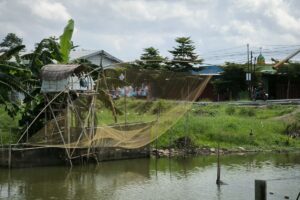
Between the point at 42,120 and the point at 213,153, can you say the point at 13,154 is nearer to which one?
the point at 42,120

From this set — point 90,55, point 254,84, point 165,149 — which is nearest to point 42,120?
point 165,149

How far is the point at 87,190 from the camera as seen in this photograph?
14.4 metres

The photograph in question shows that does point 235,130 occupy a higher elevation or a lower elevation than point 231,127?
lower

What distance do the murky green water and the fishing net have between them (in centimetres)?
99

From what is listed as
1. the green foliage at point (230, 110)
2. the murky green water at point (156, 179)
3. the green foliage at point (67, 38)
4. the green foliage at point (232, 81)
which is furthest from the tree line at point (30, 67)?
the green foliage at point (232, 81)

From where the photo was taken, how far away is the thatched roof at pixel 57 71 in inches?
675

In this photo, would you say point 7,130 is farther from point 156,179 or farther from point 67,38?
point 156,179

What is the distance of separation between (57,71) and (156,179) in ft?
16.1

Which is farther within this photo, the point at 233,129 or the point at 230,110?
the point at 230,110

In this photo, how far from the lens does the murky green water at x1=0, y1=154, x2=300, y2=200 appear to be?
44.6 ft

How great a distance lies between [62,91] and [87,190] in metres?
4.14

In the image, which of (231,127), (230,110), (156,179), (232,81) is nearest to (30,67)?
(156,179)

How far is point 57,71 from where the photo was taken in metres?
17.3

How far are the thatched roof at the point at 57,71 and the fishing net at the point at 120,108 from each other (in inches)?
24.2
